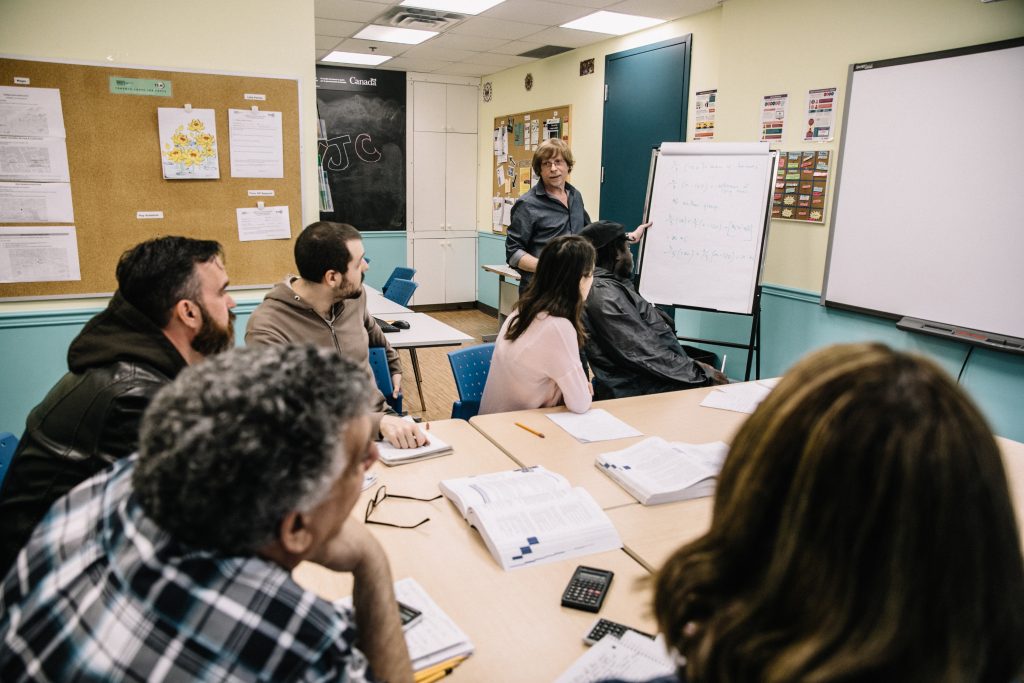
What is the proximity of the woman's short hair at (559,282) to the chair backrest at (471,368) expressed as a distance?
39 cm

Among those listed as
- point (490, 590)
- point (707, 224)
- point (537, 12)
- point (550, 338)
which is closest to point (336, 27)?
point (537, 12)

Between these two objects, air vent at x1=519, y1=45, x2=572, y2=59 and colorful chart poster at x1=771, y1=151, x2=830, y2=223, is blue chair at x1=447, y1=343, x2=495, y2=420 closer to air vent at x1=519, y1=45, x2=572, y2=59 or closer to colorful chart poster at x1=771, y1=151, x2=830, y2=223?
colorful chart poster at x1=771, y1=151, x2=830, y2=223

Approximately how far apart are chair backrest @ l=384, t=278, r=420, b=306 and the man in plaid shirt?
4.23 meters

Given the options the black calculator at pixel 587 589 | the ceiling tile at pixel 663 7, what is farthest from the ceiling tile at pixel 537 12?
the black calculator at pixel 587 589

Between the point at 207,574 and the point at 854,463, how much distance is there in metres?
0.67

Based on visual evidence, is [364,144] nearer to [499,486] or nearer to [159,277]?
[159,277]

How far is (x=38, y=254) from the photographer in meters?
2.97

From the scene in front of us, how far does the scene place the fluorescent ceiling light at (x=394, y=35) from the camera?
5.57 m

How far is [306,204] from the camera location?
137 inches

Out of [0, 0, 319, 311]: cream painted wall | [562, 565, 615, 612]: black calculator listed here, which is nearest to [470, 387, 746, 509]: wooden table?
[562, 565, 615, 612]: black calculator

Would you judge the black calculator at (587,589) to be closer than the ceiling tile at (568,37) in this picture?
Yes

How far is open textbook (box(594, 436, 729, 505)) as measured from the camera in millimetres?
1820

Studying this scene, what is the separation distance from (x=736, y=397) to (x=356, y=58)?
5.72 m

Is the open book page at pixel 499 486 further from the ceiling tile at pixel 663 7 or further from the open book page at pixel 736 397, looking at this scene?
the ceiling tile at pixel 663 7
